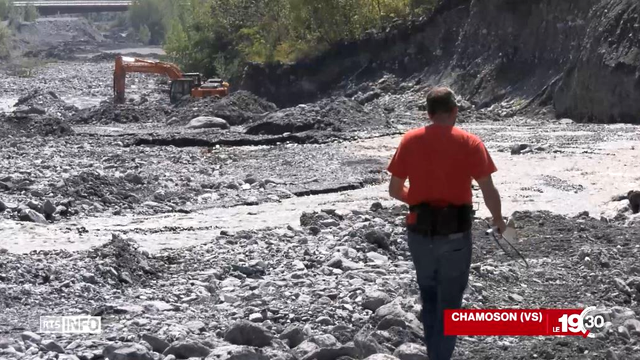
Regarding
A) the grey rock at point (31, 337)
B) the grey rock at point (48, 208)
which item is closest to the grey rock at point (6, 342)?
the grey rock at point (31, 337)

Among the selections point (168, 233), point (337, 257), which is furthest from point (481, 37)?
point (337, 257)

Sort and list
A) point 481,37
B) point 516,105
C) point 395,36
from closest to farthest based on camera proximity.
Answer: point 516,105 → point 481,37 → point 395,36

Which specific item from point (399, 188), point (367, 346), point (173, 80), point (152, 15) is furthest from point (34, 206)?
point (152, 15)

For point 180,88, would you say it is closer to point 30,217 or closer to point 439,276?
point 30,217

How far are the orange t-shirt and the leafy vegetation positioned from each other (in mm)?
42031

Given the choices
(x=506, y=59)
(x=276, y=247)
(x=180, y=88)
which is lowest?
(x=180, y=88)

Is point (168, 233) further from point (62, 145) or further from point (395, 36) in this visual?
point (395, 36)

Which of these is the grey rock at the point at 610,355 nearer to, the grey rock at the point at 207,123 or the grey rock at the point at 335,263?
the grey rock at the point at 335,263

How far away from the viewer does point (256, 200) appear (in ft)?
63.7

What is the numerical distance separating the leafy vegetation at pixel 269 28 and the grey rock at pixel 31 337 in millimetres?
40792

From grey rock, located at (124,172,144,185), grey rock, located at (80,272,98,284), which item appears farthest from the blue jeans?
grey rock, located at (124,172,144,185)

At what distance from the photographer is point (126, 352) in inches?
319

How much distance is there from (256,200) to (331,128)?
481 inches

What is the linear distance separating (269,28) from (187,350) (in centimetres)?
5049
